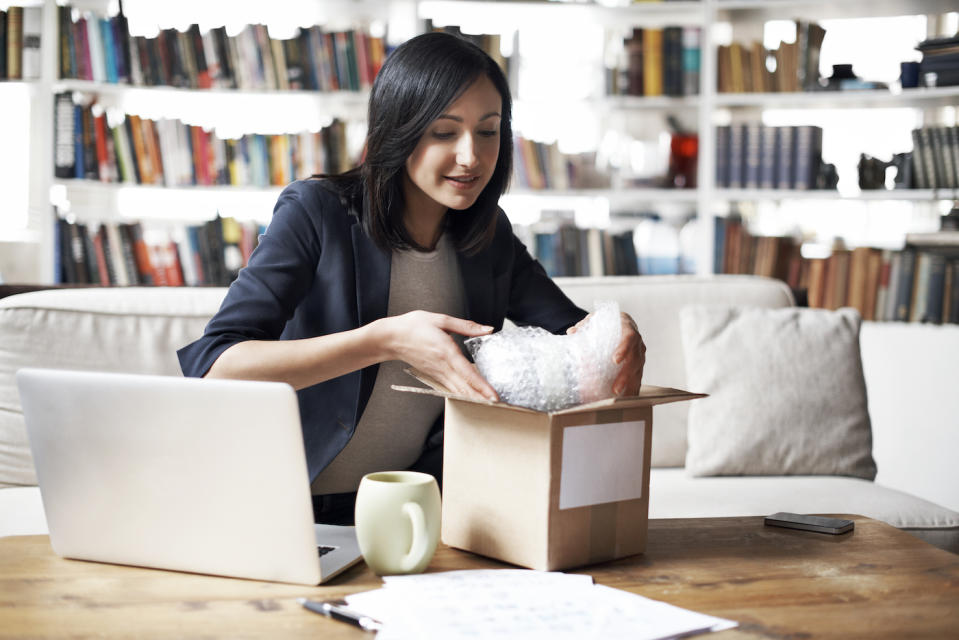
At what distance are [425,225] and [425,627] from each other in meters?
0.85

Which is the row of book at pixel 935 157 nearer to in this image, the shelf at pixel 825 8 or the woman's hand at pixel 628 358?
the shelf at pixel 825 8

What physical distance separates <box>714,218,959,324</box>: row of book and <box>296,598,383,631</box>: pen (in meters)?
2.57

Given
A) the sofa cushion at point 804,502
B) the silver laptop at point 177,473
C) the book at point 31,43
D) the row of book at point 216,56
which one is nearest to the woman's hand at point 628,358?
the silver laptop at point 177,473

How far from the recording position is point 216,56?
312 cm

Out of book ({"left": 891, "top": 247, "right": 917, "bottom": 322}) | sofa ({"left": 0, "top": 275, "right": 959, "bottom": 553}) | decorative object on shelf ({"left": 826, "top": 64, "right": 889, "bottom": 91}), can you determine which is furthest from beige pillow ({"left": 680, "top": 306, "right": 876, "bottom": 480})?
decorative object on shelf ({"left": 826, "top": 64, "right": 889, "bottom": 91})

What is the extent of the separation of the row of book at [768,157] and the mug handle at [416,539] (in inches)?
108

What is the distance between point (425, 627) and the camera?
0.71 metres

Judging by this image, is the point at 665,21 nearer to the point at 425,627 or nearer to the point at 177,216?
the point at 177,216

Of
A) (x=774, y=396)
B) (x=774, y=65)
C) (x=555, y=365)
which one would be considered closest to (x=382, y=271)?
(x=555, y=365)

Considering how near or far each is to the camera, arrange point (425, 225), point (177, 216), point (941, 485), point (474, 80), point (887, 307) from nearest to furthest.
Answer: point (474, 80), point (425, 225), point (941, 485), point (887, 307), point (177, 216)

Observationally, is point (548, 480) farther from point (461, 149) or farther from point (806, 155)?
point (806, 155)

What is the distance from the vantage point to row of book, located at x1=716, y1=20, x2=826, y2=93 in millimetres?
3230

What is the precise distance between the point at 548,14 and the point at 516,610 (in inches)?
116

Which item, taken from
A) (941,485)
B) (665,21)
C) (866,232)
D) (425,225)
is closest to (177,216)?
(665,21)
